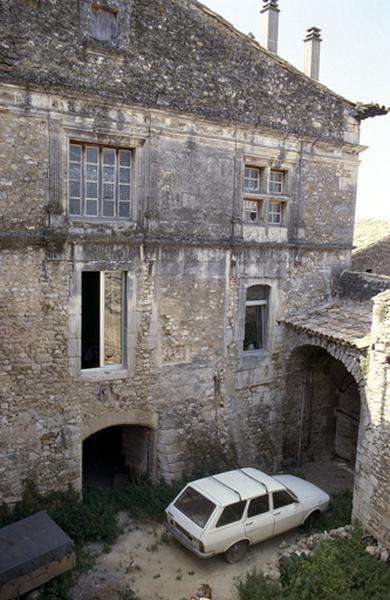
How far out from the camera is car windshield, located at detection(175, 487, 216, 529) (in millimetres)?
8344

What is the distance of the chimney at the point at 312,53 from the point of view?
1290cm

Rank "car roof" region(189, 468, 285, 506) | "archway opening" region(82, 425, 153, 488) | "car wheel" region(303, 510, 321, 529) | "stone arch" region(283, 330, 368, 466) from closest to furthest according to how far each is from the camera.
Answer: "car roof" region(189, 468, 285, 506)
"car wheel" region(303, 510, 321, 529)
"archway opening" region(82, 425, 153, 488)
"stone arch" region(283, 330, 368, 466)

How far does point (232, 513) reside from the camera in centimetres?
845

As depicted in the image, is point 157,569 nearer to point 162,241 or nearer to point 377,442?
point 377,442

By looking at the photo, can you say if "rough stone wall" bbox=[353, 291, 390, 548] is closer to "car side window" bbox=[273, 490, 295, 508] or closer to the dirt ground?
"car side window" bbox=[273, 490, 295, 508]

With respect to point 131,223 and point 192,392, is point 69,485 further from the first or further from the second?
point 131,223

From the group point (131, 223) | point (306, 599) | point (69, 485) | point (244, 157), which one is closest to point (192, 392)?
point (69, 485)

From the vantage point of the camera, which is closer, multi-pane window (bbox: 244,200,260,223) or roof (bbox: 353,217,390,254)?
multi-pane window (bbox: 244,200,260,223)

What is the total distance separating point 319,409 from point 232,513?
6.05 metres

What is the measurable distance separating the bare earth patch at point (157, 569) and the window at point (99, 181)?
20.5ft

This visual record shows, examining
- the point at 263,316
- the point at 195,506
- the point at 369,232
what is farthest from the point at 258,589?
the point at 369,232

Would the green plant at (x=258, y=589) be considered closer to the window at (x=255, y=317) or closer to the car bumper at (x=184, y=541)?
the car bumper at (x=184, y=541)

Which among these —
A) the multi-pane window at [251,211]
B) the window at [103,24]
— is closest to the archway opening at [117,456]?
the multi-pane window at [251,211]

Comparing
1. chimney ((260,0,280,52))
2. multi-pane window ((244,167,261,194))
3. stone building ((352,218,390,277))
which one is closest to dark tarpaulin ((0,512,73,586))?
multi-pane window ((244,167,261,194))
